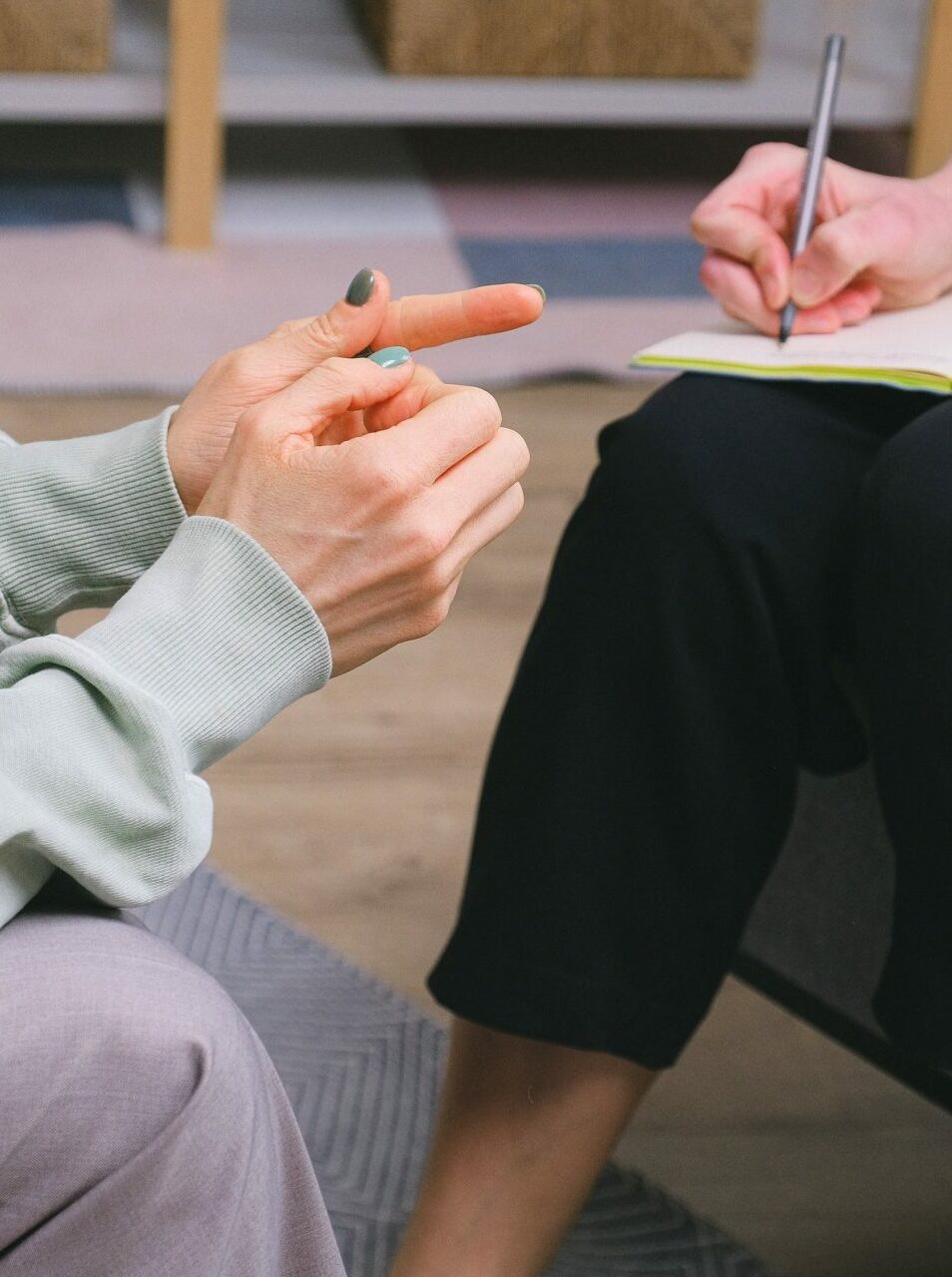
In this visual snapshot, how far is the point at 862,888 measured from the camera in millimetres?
903

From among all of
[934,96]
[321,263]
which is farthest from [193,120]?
[934,96]

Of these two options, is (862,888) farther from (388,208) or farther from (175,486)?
(388,208)

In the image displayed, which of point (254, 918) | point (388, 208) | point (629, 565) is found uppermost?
point (629, 565)

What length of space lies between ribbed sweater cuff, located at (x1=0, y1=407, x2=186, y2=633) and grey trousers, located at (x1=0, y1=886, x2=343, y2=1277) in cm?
21

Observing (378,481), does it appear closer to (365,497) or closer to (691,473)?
(365,497)

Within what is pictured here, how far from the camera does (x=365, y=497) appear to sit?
0.61 m

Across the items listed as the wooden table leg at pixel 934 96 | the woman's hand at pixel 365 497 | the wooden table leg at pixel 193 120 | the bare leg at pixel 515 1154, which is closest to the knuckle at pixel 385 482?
the woman's hand at pixel 365 497

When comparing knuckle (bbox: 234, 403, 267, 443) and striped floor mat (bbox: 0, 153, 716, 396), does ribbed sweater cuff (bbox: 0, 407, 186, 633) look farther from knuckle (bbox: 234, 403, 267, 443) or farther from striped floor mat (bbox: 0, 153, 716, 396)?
striped floor mat (bbox: 0, 153, 716, 396)

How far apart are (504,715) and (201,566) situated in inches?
12.6

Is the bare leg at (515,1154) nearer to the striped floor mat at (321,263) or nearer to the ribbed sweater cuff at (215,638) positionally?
the ribbed sweater cuff at (215,638)

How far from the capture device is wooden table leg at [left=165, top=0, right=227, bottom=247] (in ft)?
6.95

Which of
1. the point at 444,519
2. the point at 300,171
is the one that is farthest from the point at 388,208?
the point at 444,519

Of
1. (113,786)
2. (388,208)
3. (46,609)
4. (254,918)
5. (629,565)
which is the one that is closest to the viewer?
(113,786)

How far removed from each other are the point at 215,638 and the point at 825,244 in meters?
0.47
